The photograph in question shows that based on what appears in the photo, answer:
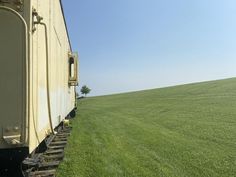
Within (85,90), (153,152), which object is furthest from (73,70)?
(85,90)

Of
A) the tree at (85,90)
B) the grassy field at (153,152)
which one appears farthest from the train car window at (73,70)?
the tree at (85,90)

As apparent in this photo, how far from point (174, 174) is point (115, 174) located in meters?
1.46

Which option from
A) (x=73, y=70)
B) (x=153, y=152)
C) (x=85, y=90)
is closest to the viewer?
(x=153, y=152)

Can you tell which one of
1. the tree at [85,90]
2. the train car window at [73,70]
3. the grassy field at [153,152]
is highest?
the train car window at [73,70]

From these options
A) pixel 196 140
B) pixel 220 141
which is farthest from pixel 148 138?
pixel 220 141

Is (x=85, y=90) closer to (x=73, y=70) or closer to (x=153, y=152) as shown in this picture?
(x=73, y=70)

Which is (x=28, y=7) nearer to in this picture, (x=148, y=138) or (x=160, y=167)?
(x=160, y=167)

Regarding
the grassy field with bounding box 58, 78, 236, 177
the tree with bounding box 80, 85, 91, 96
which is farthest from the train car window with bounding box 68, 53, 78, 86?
the tree with bounding box 80, 85, 91, 96

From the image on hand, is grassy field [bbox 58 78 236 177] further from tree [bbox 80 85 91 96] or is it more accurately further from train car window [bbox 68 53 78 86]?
tree [bbox 80 85 91 96]

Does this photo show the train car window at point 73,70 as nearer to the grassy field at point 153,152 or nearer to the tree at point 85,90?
the grassy field at point 153,152

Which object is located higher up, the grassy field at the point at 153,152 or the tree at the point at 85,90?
the tree at the point at 85,90

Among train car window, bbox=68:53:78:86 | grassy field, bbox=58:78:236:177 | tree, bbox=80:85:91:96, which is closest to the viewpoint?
grassy field, bbox=58:78:236:177

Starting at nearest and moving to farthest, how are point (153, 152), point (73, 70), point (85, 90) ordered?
point (153, 152) < point (73, 70) < point (85, 90)

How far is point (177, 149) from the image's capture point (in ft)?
35.9
